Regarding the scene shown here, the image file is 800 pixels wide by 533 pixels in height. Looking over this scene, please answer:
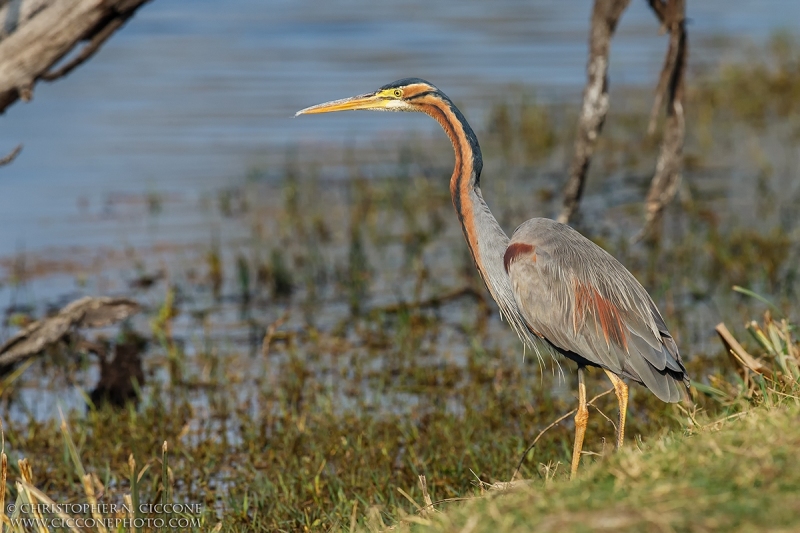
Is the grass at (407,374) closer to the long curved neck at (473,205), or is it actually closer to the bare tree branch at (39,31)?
the long curved neck at (473,205)

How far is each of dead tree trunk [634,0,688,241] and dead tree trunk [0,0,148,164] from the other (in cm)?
276

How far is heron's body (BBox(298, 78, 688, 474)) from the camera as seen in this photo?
480 cm

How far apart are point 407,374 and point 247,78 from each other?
31.3 feet

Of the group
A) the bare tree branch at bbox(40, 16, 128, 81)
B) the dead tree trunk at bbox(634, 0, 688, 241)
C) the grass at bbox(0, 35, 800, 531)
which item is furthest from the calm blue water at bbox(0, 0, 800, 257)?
the dead tree trunk at bbox(634, 0, 688, 241)

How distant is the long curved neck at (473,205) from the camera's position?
5059mm

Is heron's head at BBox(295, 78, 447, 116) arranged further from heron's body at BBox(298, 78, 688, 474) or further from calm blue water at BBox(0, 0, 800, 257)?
calm blue water at BBox(0, 0, 800, 257)

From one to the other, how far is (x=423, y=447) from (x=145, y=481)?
1386mm

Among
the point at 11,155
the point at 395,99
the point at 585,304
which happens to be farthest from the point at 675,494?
the point at 11,155

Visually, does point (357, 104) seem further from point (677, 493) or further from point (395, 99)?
point (677, 493)

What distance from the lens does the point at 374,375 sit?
22.7 ft

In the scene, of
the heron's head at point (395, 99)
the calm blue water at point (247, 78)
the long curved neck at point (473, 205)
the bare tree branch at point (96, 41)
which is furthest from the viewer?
the calm blue water at point (247, 78)

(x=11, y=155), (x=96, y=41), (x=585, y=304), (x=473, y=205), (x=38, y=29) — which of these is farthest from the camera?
(x=96, y=41)

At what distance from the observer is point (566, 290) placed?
4926 millimetres

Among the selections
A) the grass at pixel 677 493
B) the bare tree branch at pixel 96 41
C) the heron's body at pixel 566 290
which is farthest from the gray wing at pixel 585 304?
the bare tree branch at pixel 96 41
